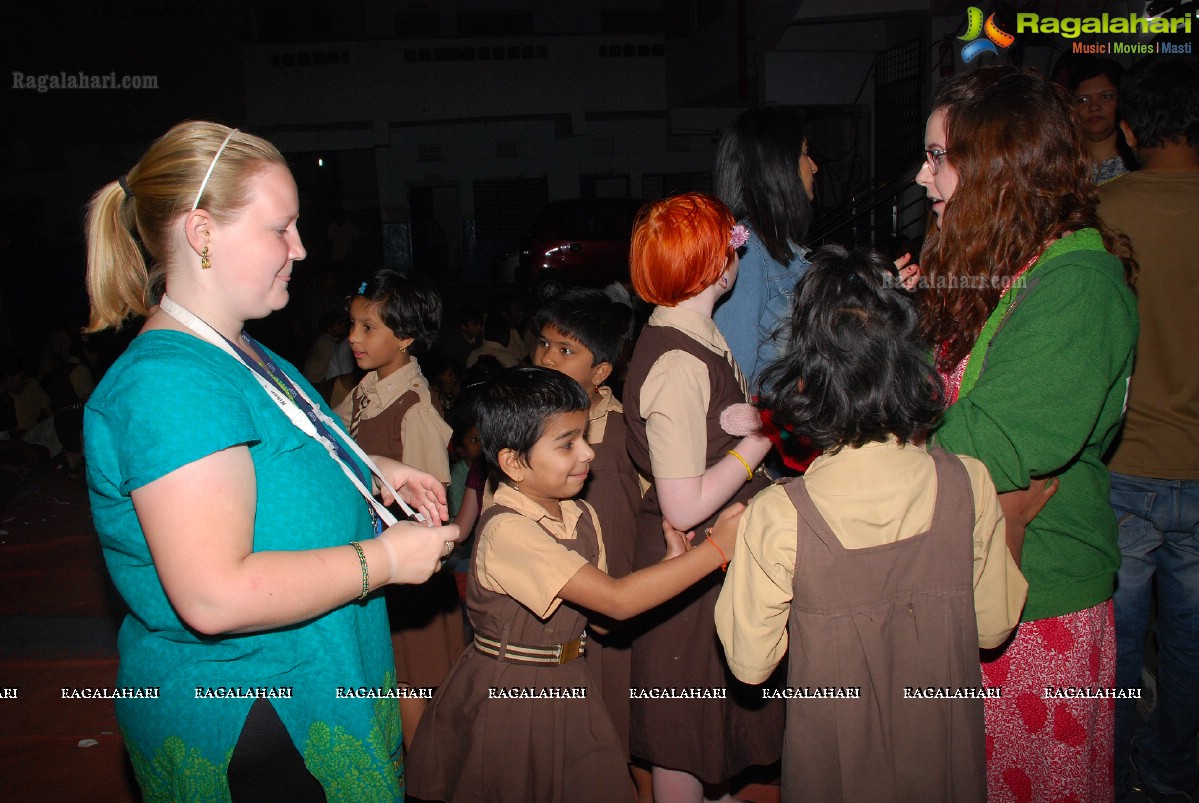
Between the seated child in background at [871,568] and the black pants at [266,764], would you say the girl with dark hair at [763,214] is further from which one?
the black pants at [266,764]

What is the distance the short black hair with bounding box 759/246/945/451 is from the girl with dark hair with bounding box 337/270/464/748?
1.76m

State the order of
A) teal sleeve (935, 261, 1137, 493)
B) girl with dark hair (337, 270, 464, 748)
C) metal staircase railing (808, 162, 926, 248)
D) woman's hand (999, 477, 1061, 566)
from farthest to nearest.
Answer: metal staircase railing (808, 162, 926, 248)
girl with dark hair (337, 270, 464, 748)
woman's hand (999, 477, 1061, 566)
teal sleeve (935, 261, 1137, 493)

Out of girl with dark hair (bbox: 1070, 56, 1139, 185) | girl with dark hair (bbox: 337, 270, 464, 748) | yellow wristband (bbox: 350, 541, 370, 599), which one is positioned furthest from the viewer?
girl with dark hair (bbox: 1070, 56, 1139, 185)

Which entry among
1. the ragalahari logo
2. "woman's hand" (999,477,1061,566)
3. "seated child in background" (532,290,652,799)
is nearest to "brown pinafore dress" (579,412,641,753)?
"seated child in background" (532,290,652,799)

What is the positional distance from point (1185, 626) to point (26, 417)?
9.59 m

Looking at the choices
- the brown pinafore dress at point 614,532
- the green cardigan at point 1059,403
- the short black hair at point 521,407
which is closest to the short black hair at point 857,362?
the green cardigan at point 1059,403

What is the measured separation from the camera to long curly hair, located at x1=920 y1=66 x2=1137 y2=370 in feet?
5.46

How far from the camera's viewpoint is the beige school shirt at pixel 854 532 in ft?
5.22

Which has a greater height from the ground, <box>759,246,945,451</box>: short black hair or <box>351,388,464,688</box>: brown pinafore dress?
<box>759,246,945,451</box>: short black hair

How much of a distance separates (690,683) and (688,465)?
0.71 metres

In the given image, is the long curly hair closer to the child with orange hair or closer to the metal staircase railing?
the child with orange hair

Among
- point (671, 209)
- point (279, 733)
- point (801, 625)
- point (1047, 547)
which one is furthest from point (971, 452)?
point (279, 733)

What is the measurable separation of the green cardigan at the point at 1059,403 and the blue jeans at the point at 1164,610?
89cm

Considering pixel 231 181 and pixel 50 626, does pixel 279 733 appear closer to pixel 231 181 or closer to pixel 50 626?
pixel 231 181
